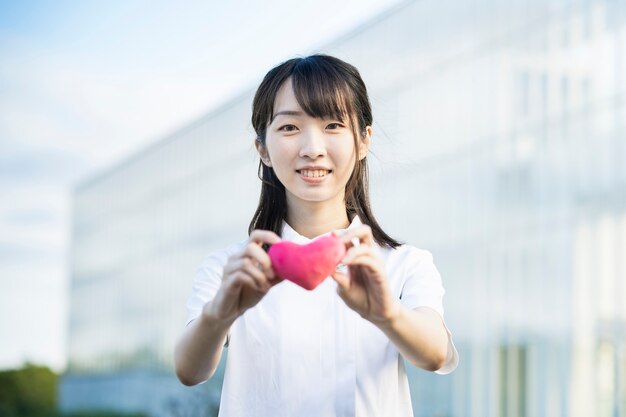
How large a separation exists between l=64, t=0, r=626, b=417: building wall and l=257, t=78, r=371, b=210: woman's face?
963 centimetres

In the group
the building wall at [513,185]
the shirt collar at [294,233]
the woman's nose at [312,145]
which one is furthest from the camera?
the building wall at [513,185]

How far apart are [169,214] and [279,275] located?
99.9ft

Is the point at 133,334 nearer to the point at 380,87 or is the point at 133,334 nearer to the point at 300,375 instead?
the point at 380,87

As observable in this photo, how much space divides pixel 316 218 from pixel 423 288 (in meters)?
0.32

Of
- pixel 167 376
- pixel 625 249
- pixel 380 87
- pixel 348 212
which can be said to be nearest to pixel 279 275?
pixel 348 212

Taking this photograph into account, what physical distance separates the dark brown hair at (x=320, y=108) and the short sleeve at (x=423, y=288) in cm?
7

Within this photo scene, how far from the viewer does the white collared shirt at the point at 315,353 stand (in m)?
2.57

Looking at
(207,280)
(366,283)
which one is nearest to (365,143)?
(207,280)

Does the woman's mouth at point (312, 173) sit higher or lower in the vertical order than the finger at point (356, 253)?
higher

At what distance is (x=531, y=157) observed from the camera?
17.2m

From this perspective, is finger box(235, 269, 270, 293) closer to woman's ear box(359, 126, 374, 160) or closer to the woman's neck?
the woman's neck

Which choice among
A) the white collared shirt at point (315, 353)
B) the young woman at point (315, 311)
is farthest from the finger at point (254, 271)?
the white collared shirt at point (315, 353)

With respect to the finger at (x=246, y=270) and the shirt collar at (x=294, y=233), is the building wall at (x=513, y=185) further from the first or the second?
the finger at (x=246, y=270)

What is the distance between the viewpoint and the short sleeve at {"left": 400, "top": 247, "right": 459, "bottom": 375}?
258 cm
